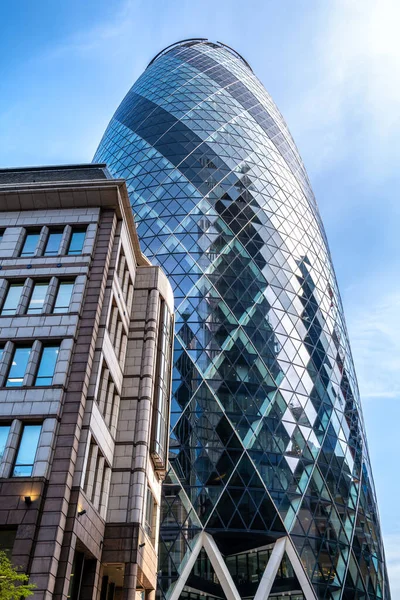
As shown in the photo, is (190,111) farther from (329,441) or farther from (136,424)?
(136,424)

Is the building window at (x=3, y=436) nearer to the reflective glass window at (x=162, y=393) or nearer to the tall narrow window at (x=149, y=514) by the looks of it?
the reflective glass window at (x=162, y=393)

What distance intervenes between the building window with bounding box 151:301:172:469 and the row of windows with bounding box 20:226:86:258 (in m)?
6.62

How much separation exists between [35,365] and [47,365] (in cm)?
43

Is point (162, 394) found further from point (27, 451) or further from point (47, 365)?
point (27, 451)

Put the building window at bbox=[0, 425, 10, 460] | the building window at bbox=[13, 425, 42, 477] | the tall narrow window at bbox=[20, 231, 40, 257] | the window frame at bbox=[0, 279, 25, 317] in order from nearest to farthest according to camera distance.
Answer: the building window at bbox=[13, 425, 42, 477], the building window at bbox=[0, 425, 10, 460], the window frame at bbox=[0, 279, 25, 317], the tall narrow window at bbox=[20, 231, 40, 257]

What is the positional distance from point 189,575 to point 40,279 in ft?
65.9

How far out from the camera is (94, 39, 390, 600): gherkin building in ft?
113

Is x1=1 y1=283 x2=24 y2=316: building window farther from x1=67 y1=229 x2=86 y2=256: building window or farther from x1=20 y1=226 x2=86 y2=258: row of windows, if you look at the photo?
x1=67 y1=229 x2=86 y2=256: building window

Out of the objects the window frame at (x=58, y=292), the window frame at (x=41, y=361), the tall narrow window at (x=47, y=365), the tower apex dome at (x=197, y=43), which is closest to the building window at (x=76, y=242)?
the window frame at (x=58, y=292)

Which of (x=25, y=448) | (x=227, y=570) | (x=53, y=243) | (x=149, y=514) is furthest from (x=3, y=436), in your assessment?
(x=227, y=570)

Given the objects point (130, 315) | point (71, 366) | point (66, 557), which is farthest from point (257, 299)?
point (66, 557)

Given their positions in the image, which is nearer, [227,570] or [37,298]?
[37,298]

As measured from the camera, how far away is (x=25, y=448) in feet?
61.6

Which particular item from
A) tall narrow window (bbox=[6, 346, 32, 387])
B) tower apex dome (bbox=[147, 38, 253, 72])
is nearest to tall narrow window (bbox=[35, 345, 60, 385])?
tall narrow window (bbox=[6, 346, 32, 387])
